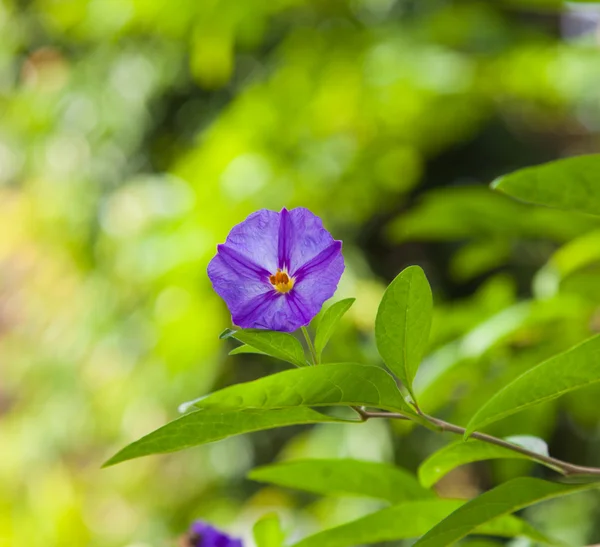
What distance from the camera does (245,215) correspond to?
5.20ft

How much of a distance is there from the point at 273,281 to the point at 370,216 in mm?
1621

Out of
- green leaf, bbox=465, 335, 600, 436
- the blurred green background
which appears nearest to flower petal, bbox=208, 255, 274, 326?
green leaf, bbox=465, 335, 600, 436

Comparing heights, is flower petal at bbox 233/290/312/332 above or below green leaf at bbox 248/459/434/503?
above

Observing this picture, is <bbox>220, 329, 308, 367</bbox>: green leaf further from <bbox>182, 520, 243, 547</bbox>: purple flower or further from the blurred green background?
the blurred green background

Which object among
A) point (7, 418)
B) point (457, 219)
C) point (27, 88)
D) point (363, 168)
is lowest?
point (457, 219)

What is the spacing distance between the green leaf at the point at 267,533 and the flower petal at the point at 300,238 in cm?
21

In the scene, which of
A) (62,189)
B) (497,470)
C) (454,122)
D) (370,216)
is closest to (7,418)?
(62,189)

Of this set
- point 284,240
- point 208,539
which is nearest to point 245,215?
point 208,539

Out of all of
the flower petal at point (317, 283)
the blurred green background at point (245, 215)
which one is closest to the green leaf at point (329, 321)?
the flower petal at point (317, 283)

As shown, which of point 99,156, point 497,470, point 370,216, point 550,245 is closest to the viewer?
point 497,470

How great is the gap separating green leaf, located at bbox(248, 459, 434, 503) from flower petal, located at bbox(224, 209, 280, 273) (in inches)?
7.1

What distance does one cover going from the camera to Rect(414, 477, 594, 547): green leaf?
379mm

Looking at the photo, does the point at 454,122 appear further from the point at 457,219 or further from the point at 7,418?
the point at 7,418

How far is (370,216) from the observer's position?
201cm
